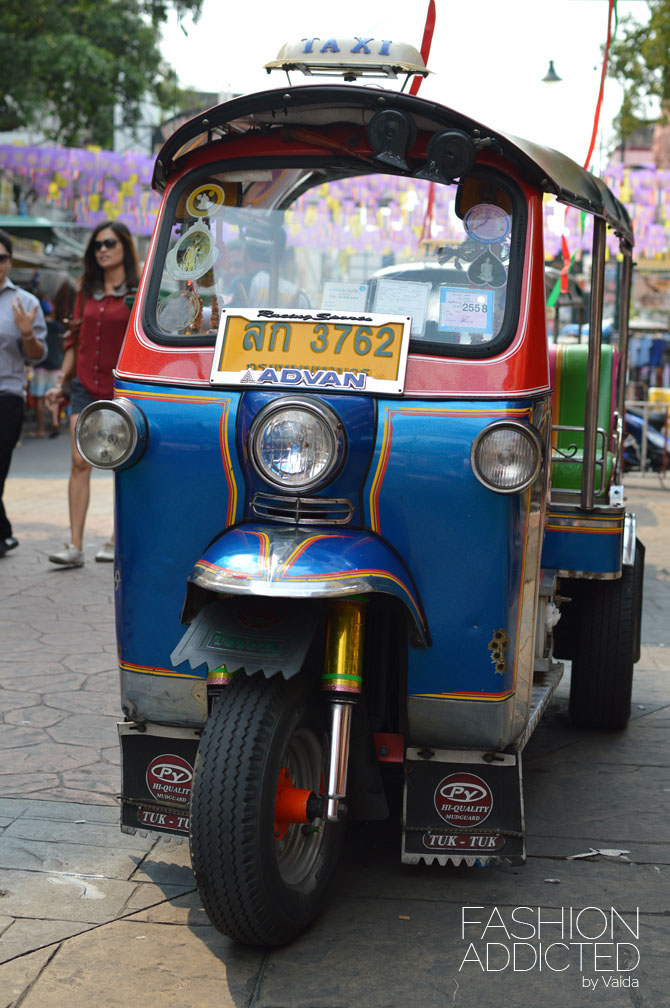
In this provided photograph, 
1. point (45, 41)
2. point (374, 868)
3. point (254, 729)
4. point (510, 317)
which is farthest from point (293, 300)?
point (45, 41)

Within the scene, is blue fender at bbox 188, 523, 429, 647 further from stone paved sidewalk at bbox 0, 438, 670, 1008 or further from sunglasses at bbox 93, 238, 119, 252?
sunglasses at bbox 93, 238, 119, 252

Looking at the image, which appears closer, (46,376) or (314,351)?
(314,351)

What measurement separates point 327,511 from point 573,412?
228cm

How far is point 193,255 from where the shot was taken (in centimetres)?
364

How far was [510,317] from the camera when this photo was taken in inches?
131

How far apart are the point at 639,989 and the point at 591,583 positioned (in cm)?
221

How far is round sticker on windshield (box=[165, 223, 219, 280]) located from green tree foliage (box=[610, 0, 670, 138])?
14853mm

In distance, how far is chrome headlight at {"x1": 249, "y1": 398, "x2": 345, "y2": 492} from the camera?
316 cm

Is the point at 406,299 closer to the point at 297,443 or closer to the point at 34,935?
the point at 297,443

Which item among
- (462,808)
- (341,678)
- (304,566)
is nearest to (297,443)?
(304,566)

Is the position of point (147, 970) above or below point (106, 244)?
below

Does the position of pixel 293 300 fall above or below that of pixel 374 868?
above

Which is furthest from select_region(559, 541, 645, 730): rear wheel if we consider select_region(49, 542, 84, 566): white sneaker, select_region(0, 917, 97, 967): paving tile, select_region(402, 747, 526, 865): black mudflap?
select_region(49, 542, 84, 566): white sneaker

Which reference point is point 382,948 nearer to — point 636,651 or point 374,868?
point 374,868
